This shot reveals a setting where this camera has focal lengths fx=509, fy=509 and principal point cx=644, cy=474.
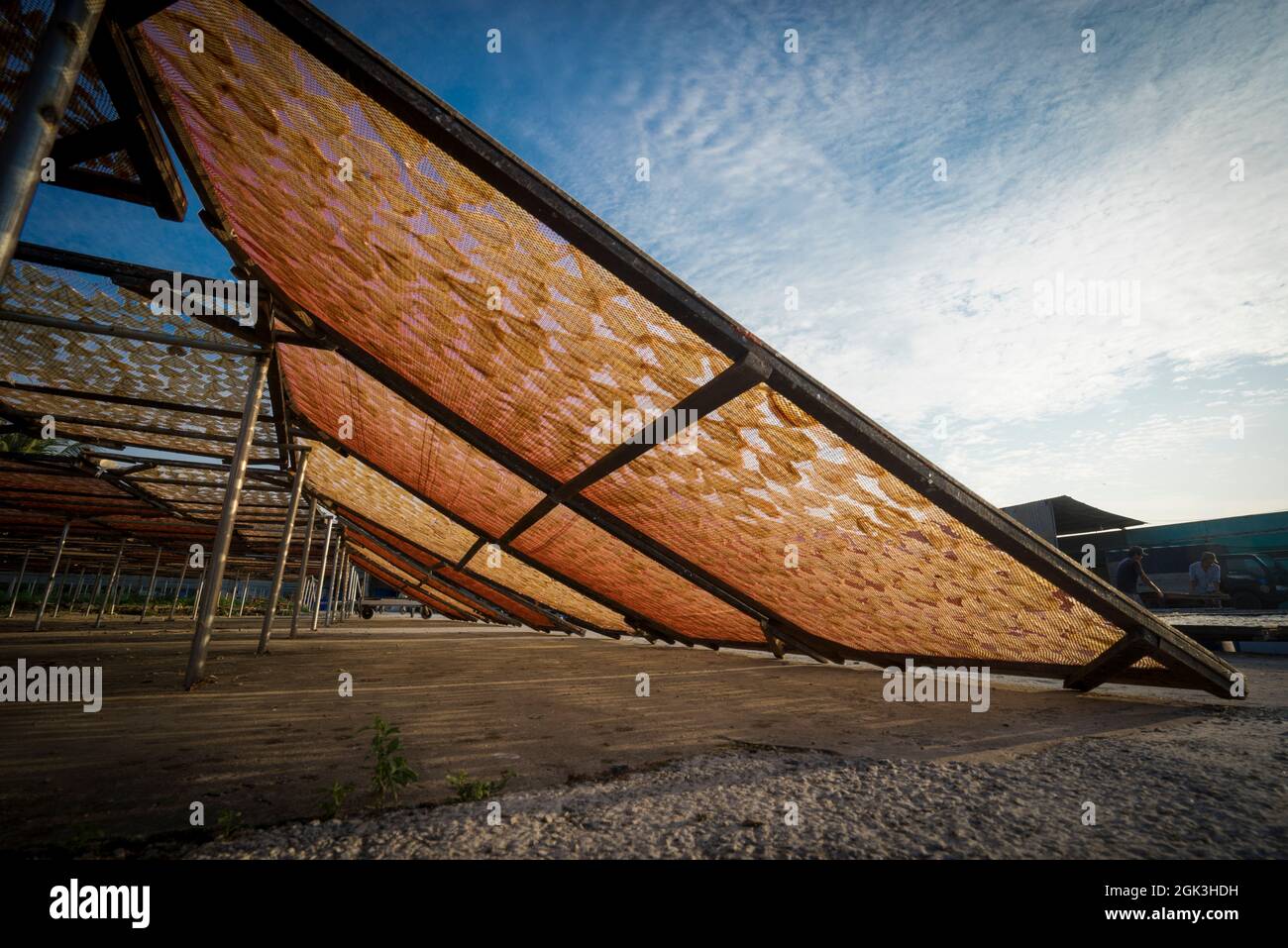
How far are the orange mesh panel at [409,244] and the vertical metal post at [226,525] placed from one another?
1.24 m

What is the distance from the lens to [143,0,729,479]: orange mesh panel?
2.64 meters

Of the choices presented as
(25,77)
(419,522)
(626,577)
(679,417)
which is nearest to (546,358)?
(679,417)

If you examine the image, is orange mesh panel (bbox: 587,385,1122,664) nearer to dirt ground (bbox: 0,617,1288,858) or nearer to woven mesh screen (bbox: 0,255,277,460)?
dirt ground (bbox: 0,617,1288,858)

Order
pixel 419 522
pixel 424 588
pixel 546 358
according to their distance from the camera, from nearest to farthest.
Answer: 1. pixel 546 358
2. pixel 419 522
3. pixel 424 588

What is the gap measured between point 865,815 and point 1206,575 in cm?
1558

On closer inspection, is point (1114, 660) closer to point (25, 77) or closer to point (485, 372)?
point (485, 372)

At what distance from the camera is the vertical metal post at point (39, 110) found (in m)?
1.76

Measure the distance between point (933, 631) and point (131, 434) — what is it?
11.2 metres

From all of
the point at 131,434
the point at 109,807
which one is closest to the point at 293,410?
the point at 131,434

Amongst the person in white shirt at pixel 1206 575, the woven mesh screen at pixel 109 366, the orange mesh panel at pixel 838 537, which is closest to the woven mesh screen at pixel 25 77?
the woven mesh screen at pixel 109 366

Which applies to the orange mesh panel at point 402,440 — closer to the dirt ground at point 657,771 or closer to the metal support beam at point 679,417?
the metal support beam at point 679,417

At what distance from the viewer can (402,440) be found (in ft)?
23.0

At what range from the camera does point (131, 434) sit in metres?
7.82
